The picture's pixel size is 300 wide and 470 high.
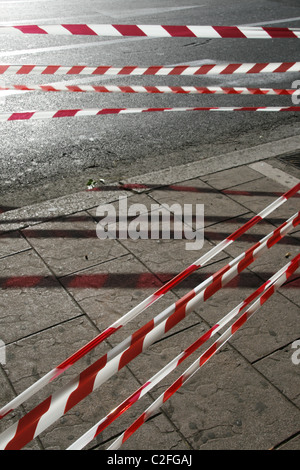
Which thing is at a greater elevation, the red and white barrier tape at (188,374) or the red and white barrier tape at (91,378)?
the red and white barrier tape at (91,378)

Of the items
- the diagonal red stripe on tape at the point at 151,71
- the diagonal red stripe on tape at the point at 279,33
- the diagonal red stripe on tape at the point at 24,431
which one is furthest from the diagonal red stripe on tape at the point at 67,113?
the diagonal red stripe on tape at the point at 24,431

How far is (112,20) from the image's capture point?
11938mm

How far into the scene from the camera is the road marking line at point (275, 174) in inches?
228

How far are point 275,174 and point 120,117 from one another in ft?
8.80

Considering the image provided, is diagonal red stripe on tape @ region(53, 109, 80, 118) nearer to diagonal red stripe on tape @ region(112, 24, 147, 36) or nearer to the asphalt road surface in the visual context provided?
the asphalt road surface

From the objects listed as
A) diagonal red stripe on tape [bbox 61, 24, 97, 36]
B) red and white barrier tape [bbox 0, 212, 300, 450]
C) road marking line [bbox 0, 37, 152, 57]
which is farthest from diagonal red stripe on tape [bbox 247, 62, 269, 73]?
road marking line [bbox 0, 37, 152, 57]

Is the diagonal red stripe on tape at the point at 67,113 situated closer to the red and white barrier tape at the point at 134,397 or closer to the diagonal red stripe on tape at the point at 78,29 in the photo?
the diagonal red stripe on tape at the point at 78,29

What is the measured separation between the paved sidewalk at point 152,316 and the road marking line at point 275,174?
4cm

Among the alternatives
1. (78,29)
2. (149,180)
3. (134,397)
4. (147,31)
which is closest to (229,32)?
(147,31)

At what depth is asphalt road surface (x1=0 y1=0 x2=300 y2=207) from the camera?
6.27m

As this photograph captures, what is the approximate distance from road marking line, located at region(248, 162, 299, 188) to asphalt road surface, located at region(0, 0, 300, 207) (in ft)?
2.23

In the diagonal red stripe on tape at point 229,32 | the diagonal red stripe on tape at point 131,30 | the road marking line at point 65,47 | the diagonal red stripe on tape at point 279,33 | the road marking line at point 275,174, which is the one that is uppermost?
the diagonal red stripe on tape at point 131,30
